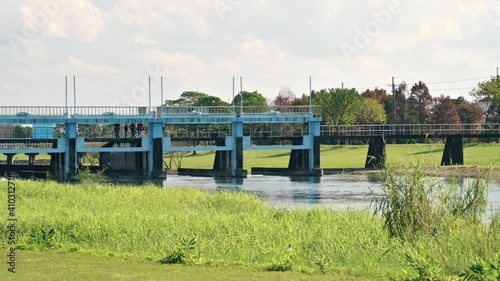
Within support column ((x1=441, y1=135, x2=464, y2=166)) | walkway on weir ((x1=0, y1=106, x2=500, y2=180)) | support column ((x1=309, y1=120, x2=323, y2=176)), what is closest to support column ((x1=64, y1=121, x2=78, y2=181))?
walkway on weir ((x1=0, y1=106, x2=500, y2=180))

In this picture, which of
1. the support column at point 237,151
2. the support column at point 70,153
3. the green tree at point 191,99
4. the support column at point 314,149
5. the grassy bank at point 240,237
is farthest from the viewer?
the green tree at point 191,99

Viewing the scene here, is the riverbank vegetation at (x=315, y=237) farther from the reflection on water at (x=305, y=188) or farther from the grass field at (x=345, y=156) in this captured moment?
the grass field at (x=345, y=156)

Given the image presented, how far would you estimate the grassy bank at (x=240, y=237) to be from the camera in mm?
21188

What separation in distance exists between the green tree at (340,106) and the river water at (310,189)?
35.1 meters

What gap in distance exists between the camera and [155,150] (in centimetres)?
9088

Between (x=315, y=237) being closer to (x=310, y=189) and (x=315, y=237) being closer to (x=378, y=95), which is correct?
(x=310, y=189)

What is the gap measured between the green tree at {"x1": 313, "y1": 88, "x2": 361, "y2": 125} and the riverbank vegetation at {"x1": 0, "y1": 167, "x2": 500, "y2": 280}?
Result: 302 ft

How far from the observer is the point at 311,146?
96.2 metres

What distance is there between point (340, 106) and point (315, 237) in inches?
3939

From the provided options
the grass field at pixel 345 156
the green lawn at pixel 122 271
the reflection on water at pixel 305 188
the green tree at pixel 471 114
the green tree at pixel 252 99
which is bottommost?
the reflection on water at pixel 305 188

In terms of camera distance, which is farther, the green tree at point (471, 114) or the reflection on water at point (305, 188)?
the green tree at point (471, 114)

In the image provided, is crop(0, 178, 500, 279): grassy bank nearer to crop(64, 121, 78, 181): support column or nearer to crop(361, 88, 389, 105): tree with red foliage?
crop(64, 121, 78, 181): support column

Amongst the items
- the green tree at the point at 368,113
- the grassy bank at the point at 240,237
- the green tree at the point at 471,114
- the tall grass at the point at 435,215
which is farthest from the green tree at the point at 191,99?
the tall grass at the point at 435,215

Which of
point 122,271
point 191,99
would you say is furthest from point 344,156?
point 122,271
